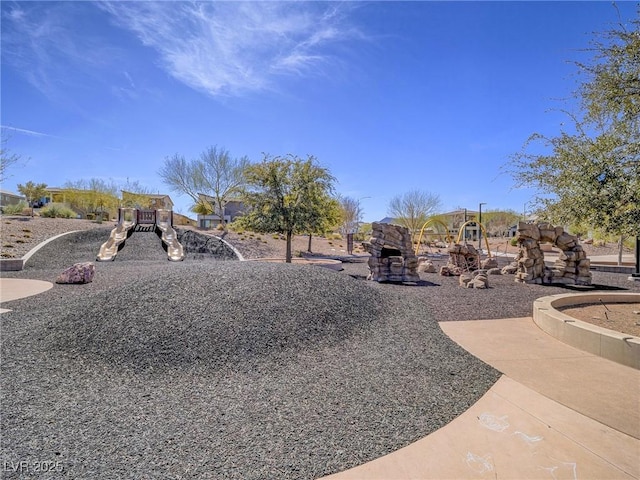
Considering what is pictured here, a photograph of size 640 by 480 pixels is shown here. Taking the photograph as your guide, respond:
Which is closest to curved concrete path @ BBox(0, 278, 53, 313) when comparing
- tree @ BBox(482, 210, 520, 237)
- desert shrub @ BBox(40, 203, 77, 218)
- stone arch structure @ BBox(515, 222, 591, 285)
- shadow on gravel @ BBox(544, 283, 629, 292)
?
stone arch structure @ BBox(515, 222, 591, 285)

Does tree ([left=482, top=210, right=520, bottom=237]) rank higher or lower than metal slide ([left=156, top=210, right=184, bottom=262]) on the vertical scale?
higher

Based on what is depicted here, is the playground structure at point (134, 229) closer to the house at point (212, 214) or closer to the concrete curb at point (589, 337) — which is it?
the house at point (212, 214)

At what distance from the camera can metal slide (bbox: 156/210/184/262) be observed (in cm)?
1955

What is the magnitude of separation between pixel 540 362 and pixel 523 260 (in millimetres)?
9135

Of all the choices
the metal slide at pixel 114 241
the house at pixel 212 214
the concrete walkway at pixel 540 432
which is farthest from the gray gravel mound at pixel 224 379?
the house at pixel 212 214

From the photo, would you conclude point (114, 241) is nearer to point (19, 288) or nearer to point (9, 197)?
point (19, 288)

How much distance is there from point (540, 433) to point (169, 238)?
23.7 meters

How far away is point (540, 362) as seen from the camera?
461cm

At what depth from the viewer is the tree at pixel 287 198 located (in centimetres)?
1822

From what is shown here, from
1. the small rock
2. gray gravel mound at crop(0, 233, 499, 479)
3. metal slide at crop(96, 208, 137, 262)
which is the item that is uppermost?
metal slide at crop(96, 208, 137, 262)

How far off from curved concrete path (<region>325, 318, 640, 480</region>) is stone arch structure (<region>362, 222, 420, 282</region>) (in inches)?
315

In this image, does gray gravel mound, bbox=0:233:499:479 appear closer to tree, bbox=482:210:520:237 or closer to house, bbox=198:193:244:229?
house, bbox=198:193:244:229

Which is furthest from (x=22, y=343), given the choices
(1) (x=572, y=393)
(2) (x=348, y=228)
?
(2) (x=348, y=228)

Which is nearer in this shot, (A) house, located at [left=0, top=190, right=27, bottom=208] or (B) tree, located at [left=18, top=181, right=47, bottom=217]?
(B) tree, located at [left=18, top=181, right=47, bottom=217]
